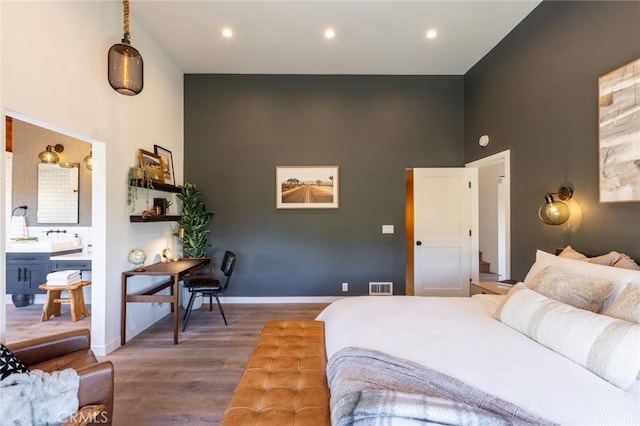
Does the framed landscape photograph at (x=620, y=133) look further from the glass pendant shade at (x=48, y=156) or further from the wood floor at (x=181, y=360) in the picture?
the glass pendant shade at (x=48, y=156)

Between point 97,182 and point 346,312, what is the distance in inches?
107

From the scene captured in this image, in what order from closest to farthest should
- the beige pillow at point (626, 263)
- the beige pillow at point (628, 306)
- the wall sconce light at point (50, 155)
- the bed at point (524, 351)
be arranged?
1. the bed at point (524, 351)
2. the beige pillow at point (628, 306)
3. the beige pillow at point (626, 263)
4. the wall sconce light at point (50, 155)

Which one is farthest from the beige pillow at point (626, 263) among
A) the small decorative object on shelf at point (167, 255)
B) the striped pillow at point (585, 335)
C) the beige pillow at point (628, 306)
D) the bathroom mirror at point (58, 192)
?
the bathroom mirror at point (58, 192)

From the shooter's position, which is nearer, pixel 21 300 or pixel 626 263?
pixel 626 263

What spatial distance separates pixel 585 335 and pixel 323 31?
358 centimetres

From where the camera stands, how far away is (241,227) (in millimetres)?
4258

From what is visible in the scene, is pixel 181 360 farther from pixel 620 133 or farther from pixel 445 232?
pixel 620 133

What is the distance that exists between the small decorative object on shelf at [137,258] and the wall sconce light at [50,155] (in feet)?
8.32

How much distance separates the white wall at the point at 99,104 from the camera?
6.18ft

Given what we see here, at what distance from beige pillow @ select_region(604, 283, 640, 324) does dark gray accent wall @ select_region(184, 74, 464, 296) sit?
9.53ft

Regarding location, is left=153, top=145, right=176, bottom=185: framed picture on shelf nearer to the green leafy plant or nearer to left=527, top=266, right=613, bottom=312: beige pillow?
the green leafy plant

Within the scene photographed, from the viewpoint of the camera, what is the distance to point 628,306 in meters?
1.29

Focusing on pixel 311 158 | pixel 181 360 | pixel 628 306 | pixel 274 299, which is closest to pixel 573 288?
pixel 628 306

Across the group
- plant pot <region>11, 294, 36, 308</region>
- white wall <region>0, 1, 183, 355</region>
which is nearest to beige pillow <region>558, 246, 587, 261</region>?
white wall <region>0, 1, 183, 355</region>
